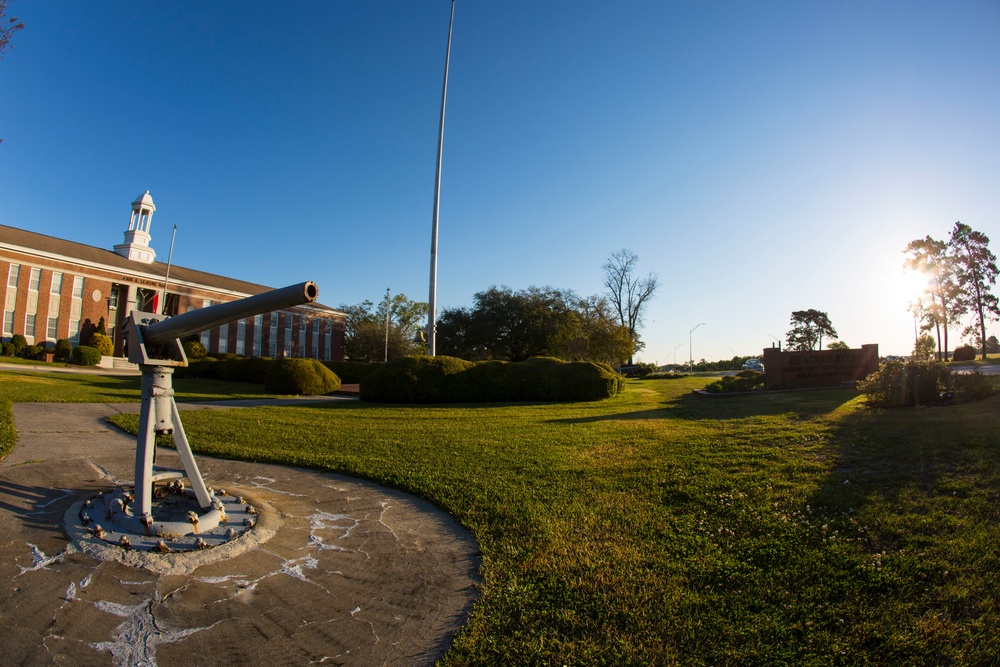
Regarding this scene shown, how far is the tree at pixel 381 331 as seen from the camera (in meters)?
60.2

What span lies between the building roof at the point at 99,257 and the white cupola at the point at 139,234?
1.12m

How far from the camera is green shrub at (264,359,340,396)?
21234 millimetres

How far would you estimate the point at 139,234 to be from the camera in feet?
171

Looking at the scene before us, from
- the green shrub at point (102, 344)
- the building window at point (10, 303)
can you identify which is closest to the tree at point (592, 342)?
the green shrub at point (102, 344)

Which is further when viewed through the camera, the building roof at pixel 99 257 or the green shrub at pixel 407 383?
the building roof at pixel 99 257

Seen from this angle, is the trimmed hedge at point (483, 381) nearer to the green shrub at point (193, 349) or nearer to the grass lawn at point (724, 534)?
the grass lawn at point (724, 534)

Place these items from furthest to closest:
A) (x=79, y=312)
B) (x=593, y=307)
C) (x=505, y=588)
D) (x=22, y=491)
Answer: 1. (x=593, y=307)
2. (x=79, y=312)
3. (x=22, y=491)
4. (x=505, y=588)

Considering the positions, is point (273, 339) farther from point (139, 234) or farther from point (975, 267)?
point (975, 267)

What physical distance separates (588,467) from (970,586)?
4170 mm

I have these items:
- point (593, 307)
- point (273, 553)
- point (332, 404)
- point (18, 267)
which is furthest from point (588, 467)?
point (18, 267)

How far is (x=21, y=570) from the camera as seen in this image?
3.16 metres

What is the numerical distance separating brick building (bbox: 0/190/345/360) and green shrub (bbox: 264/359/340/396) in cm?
1683

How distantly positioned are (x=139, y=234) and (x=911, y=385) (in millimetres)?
60407

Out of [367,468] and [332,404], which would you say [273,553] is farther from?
[332,404]
